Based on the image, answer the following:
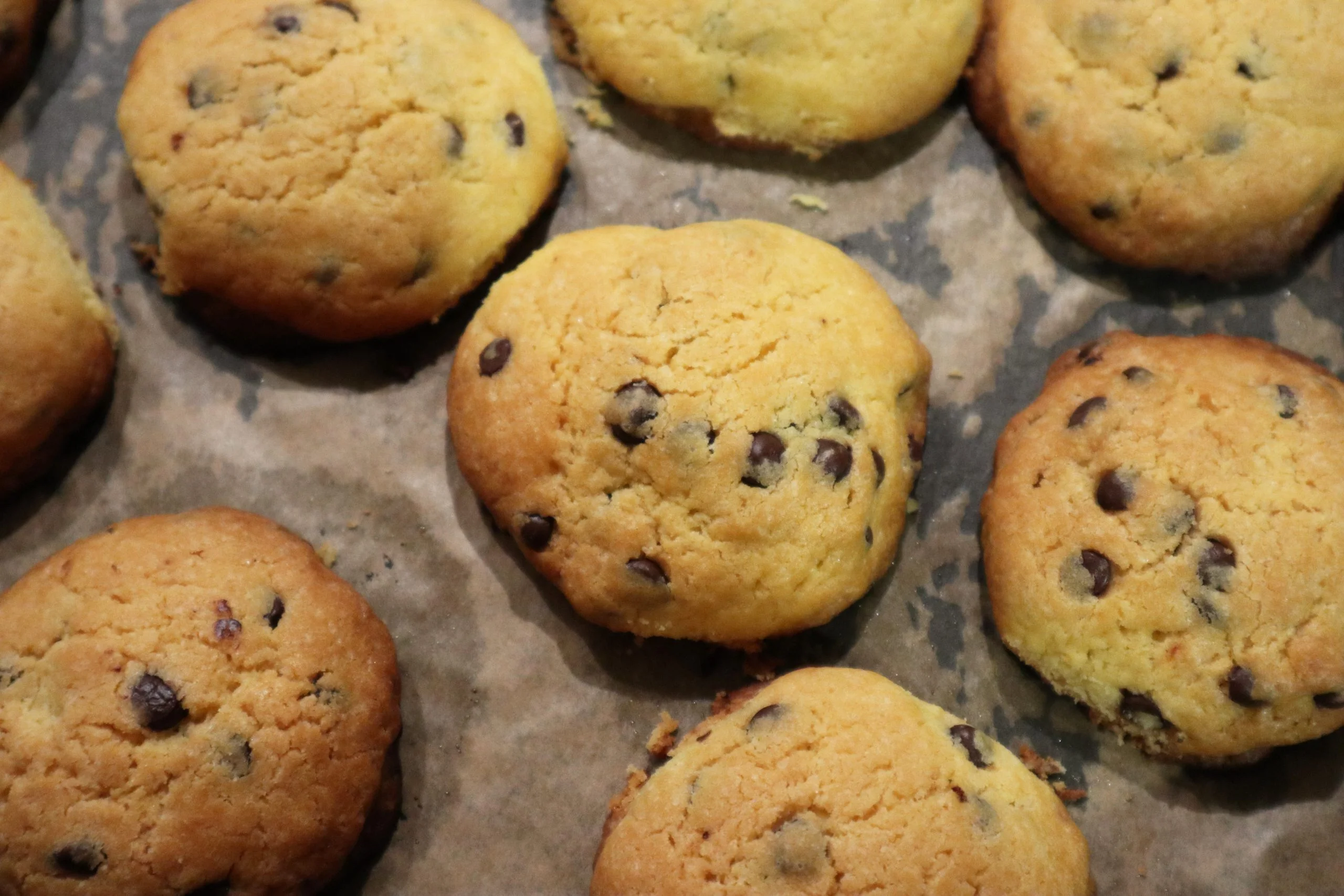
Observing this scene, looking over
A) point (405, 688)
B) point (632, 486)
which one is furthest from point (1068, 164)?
point (405, 688)

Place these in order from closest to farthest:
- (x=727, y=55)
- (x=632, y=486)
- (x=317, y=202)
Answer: (x=632, y=486), (x=317, y=202), (x=727, y=55)

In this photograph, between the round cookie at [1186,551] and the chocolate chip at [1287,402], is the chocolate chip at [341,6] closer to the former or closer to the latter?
the round cookie at [1186,551]

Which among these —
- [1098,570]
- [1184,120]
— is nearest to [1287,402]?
[1098,570]

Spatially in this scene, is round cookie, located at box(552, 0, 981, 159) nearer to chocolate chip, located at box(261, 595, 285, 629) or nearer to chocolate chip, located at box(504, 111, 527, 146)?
chocolate chip, located at box(504, 111, 527, 146)

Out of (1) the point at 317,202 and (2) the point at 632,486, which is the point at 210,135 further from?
(2) the point at 632,486

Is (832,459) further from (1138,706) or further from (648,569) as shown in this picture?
(1138,706)

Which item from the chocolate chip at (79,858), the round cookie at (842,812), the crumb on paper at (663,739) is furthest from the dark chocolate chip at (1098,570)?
the chocolate chip at (79,858)

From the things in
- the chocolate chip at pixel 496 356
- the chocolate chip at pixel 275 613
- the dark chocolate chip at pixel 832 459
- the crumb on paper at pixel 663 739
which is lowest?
the crumb on paper at pixel 663 739
